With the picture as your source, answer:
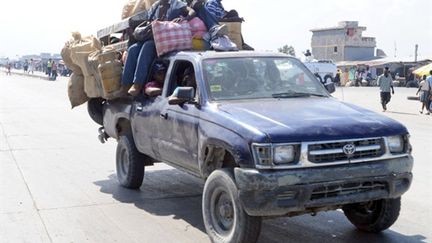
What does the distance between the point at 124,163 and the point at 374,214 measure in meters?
3.91

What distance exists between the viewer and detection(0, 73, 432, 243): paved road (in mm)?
5723

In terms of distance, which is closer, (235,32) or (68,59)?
(235,32)

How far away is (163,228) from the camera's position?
19.6 ft

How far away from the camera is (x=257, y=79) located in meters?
6.16

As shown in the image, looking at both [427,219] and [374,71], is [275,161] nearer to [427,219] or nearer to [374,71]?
[427,219]

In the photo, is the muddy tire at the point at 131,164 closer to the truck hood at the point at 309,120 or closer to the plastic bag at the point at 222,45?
the plastic bag at the point at 222,45

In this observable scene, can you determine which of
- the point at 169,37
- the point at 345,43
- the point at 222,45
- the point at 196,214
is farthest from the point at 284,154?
the point at 345,43

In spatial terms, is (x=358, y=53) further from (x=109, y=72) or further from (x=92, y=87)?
(x=109, y=72)

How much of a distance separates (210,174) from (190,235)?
0.75 meters

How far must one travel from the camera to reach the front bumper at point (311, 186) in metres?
4.57

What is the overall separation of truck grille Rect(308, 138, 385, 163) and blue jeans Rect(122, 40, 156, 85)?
3249 mm

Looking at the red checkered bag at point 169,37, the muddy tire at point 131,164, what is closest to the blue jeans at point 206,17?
the red checkered bag at point 169,37

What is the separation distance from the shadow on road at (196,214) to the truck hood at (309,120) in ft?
4.20

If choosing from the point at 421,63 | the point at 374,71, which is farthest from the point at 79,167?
the point at 374,71
